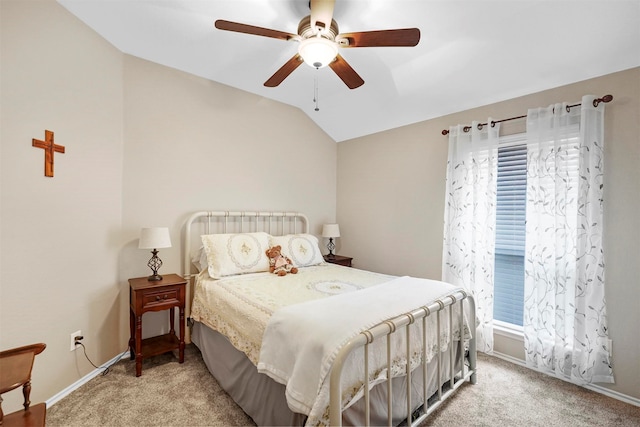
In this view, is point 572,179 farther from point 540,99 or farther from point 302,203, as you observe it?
point 302,203

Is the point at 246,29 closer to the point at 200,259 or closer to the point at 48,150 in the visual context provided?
the point at 48,150

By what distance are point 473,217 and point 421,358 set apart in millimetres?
1611

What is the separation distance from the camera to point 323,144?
416 cm

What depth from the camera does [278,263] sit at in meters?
2.78

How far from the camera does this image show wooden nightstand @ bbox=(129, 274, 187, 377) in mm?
2238

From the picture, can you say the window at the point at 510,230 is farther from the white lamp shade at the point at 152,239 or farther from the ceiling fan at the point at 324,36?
the white lamp shade at the point at 152,239

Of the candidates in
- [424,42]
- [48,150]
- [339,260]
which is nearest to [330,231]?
[339,260]

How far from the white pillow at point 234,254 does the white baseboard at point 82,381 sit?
107cm

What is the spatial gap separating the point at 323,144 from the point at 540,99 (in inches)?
99.4

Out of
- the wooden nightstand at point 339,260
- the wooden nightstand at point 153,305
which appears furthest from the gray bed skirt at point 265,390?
the wooden nightstand at point 339,260

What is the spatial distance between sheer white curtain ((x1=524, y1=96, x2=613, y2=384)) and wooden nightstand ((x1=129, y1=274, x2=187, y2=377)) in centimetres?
301

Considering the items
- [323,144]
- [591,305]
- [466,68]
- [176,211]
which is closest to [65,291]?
[176,211]

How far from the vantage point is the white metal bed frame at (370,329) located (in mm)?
1208

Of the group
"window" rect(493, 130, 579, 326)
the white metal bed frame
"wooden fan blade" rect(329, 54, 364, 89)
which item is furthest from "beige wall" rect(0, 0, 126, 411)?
"window" rect(493, 130, 579, 326)
